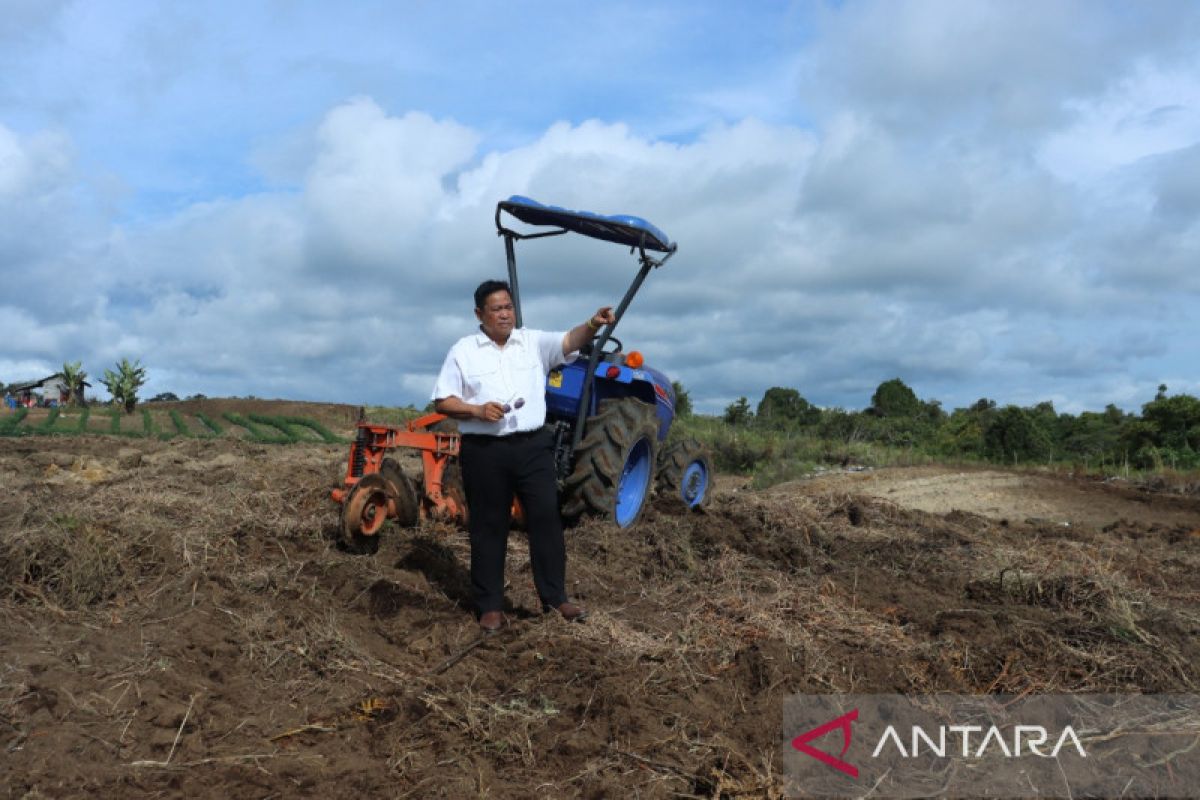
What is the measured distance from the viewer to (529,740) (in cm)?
349

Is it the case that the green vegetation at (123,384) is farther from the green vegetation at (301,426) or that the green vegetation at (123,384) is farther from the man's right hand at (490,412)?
the man's right hand at (490,412)

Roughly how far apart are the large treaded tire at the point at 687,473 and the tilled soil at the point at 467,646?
2.74ft

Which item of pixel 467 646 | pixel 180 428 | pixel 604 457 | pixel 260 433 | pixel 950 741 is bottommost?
pixel 950 741

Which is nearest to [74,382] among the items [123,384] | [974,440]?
[123,384]

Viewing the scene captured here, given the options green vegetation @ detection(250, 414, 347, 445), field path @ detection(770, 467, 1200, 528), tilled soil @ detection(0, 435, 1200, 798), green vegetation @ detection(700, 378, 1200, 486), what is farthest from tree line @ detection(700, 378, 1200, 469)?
tilled soil @ detection(0, 435, 1200, 798)

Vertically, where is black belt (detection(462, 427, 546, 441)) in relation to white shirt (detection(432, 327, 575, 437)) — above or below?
below

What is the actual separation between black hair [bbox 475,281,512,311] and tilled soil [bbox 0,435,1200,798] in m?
1.55

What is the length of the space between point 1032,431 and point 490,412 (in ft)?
53.9

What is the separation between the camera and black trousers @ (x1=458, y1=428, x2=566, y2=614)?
499cm

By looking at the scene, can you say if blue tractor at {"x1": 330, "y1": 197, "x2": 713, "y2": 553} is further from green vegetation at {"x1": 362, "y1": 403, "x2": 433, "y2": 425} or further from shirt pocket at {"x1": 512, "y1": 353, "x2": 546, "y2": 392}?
green vegetation at {"x1": 362, "y1": 403, "x2": 433, "y2": 425}

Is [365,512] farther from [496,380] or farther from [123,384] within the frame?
[123,384]

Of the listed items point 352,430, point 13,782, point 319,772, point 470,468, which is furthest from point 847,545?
point 352,430

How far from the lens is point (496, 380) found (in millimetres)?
5012

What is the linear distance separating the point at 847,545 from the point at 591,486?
2.04 m
